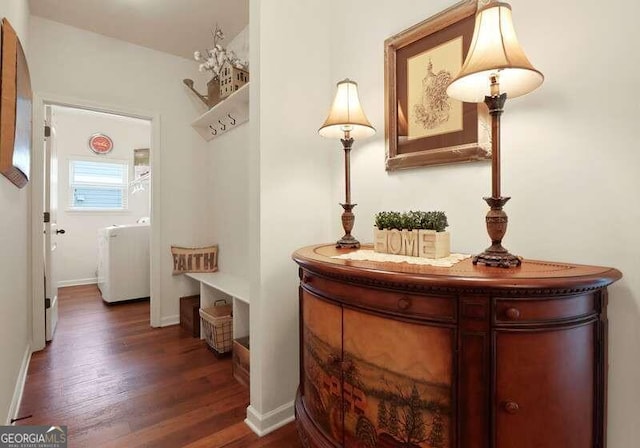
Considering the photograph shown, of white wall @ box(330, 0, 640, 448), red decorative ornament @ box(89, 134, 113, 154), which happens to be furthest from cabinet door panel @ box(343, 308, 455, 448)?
red decorative ornament @ box(89, 134, 113, 154)

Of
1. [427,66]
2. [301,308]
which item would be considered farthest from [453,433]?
[427,66]

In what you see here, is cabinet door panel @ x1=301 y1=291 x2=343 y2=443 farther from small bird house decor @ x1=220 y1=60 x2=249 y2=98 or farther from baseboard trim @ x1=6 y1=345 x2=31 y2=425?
small bird house decor @ x1=220 y1=60 x2=249 y2=98

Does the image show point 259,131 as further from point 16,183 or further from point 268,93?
point 16,183

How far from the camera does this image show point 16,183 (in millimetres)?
1679

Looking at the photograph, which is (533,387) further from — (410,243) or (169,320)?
(169,320)

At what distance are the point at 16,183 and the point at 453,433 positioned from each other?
89.9 inches

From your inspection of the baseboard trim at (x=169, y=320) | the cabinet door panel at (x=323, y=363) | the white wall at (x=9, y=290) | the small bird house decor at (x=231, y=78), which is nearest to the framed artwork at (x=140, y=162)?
the baseboard trim at (x=169, y=320)

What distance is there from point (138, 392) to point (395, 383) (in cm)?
181

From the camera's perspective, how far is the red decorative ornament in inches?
207

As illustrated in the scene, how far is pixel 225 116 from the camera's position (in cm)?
294

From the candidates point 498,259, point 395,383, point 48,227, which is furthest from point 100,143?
point 498,259

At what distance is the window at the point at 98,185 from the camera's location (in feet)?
17.0

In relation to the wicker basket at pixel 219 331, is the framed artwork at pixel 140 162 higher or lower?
higher

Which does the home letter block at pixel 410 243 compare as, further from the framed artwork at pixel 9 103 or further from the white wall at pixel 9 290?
the white wall at pixel 9 290
